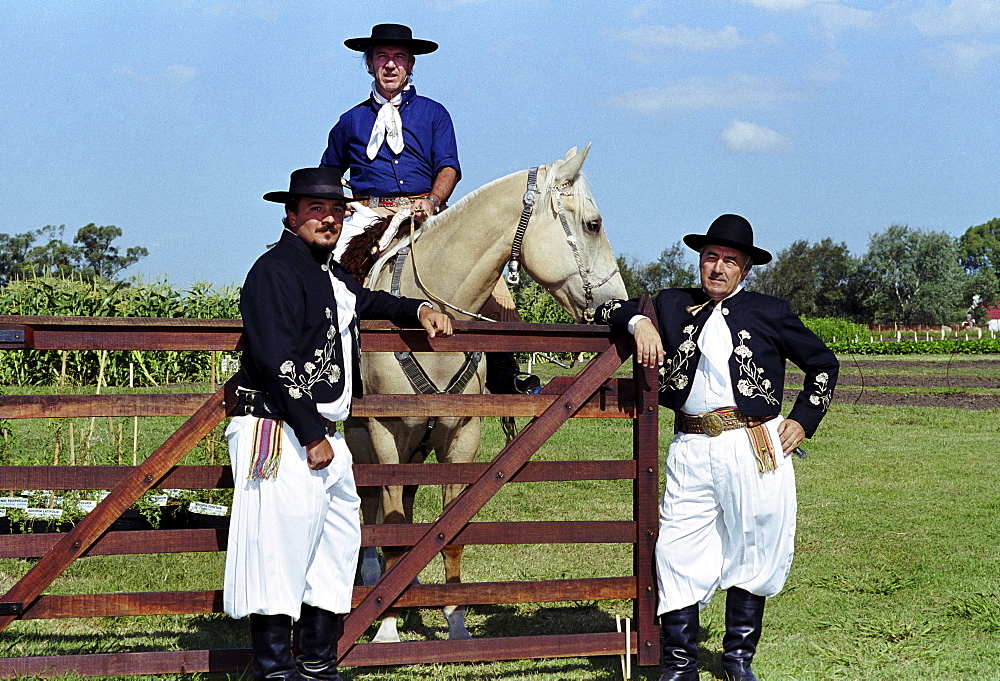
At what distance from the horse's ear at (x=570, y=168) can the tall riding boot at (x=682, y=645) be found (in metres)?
2.24

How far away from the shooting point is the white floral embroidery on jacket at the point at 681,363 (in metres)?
4.21

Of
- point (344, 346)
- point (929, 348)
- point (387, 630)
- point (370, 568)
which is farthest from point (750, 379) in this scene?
point (929, 348)

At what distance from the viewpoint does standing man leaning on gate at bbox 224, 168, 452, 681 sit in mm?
3564

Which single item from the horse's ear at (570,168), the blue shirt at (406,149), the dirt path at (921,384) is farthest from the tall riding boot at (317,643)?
the dirt path at (921,384)

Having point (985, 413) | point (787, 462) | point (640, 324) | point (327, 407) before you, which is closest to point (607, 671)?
point (787, 462)

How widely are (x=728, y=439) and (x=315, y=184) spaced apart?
6.60ft

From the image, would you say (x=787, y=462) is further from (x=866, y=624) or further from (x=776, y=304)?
(x=866, y=624)

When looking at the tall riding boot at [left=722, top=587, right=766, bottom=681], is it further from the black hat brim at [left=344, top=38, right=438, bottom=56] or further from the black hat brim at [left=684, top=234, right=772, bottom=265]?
the black hat brim at [left=344, top=38, right=438, bottom=56]

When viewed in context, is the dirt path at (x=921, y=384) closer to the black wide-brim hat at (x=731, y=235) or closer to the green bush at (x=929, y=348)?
the green bush at (x=929, y=348)

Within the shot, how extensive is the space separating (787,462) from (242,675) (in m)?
2.58

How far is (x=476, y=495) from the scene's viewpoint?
169 inches

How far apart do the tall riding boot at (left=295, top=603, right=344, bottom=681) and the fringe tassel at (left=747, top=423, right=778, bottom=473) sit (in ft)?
6.15

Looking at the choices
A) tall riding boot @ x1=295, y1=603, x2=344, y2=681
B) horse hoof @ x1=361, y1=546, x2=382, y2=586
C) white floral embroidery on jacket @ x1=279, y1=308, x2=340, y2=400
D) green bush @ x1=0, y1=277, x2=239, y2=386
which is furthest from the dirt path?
white floral embroidery on jacket @ x1=279, y1=308, x2=340, y2=400

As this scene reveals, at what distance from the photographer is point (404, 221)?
5328mm
